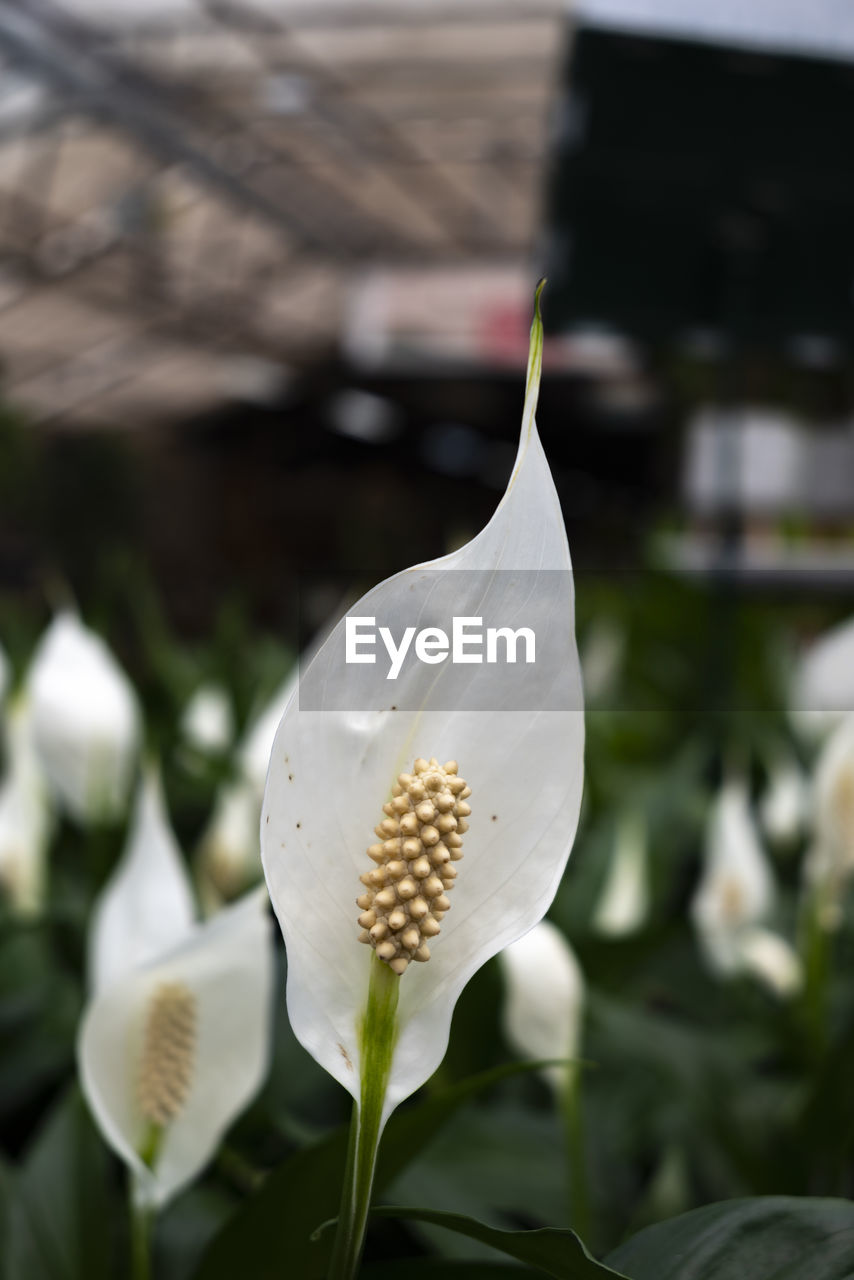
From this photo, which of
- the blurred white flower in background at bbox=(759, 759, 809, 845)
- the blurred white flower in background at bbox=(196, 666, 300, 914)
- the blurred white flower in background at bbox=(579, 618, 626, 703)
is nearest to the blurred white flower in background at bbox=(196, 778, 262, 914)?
the blurred white flower in background at bbox=(196, 666, 300, 914)

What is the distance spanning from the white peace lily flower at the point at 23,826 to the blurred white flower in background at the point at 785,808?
0.35 m

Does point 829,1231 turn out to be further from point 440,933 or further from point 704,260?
point 704,260

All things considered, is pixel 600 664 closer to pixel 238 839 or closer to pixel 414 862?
pixel 238 839

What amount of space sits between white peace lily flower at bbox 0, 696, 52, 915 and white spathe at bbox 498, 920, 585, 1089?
0.22m

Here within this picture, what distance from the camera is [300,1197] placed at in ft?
0.85

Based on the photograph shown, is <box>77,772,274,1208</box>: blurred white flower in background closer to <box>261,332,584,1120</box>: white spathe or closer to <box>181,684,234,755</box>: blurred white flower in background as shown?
<box>261,332,584,1120</box>: white spathe

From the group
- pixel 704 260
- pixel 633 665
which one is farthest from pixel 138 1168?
pixel 704 260

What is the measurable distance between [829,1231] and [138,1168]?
0.14 m

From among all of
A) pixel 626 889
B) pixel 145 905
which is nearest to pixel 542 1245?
pixel 145 905

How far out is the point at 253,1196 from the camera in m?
0.26

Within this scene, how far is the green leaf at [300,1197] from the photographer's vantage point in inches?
10.0

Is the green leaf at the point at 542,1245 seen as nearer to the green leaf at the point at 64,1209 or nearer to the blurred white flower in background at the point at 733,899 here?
the green leaf at the point at 64,1209

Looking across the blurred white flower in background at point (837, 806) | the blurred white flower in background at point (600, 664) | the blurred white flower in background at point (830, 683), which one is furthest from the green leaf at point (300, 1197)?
the blurred white flower in background at point (600, 664)

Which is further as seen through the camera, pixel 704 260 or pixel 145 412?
pixel 145 412
